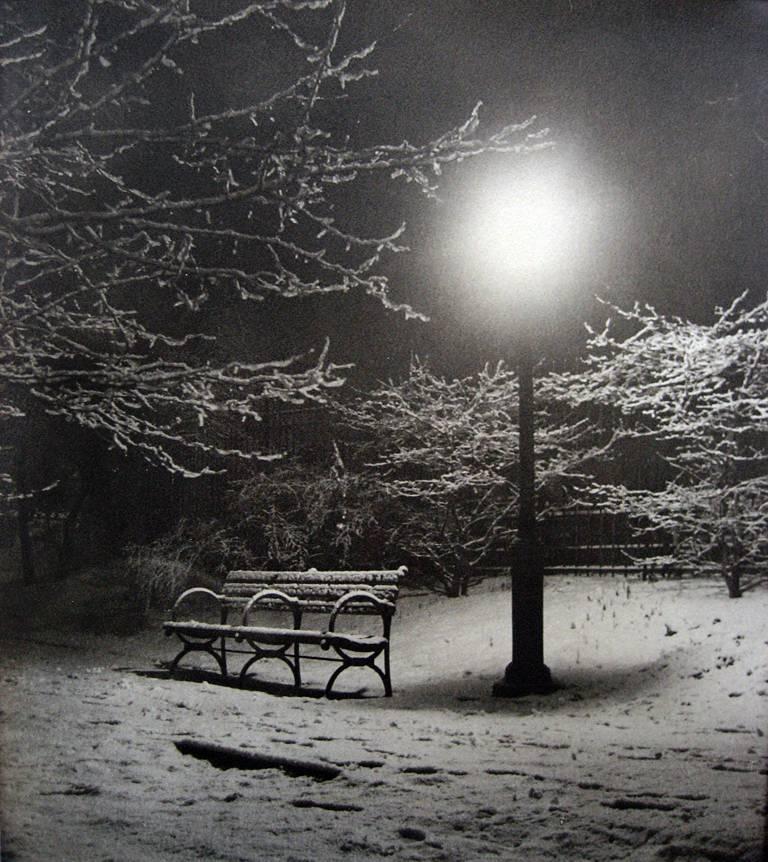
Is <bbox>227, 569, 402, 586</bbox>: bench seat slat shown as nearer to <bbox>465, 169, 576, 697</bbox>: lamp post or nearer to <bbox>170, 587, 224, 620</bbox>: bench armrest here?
<bbox>170, 587, 224, 620</bbox>: bench armrest

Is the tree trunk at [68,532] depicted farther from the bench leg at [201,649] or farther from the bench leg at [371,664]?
the bench leg at [371,664]

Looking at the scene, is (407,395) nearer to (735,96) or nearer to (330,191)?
(330,191)

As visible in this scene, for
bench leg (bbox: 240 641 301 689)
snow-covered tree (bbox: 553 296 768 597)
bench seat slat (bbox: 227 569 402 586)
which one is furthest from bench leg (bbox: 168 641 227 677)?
snow-covered tree (bbox: 553 296 768 597)

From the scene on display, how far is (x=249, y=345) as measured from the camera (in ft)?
14.8

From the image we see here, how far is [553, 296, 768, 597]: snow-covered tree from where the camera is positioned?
5754mm

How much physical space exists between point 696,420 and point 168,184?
4.53 metres

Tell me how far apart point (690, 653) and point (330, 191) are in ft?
12.9

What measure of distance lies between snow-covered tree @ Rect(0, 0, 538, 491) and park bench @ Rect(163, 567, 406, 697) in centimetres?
125

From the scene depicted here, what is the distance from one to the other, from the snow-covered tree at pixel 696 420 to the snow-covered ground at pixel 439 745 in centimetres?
43

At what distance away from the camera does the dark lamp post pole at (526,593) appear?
537 centimetres

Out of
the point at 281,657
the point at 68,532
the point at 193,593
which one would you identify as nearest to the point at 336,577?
the point at 281,657

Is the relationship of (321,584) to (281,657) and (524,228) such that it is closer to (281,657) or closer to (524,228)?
(281,657)

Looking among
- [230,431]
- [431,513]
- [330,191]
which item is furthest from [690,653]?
[330,191]

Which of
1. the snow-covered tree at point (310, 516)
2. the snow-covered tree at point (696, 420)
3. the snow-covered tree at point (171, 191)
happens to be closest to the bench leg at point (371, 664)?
the snow-covered tree at point (310, 516)
